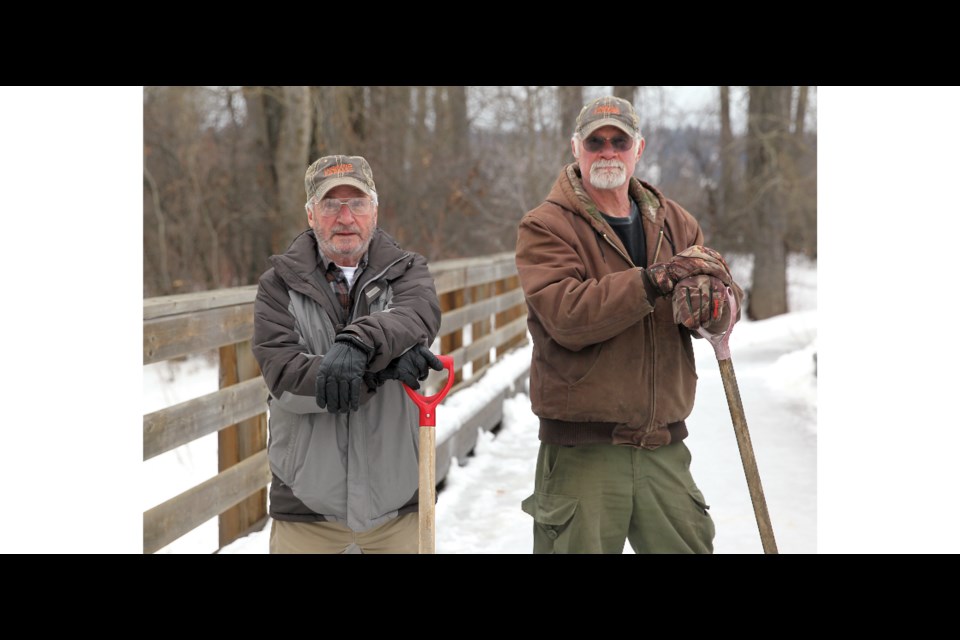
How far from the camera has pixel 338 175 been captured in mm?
2738

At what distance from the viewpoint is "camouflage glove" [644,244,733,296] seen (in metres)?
2.66

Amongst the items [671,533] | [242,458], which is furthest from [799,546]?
[242,458]

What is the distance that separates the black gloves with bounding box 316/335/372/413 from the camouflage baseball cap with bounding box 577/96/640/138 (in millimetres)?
1015

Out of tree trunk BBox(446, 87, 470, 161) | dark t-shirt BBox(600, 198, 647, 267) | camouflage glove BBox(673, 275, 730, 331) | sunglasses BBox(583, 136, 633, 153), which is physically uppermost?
tree trunk BBox(446, 87, 470, 161)

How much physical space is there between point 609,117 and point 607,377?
2.66 feet

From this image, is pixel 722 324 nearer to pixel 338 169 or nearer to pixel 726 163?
pixel 338 169

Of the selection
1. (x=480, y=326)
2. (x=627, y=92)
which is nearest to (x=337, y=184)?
(x=480, y=326)

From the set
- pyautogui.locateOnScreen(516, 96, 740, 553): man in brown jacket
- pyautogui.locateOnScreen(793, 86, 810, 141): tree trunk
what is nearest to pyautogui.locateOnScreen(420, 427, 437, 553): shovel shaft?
pyautogui.locateOnScreen(516, 96, 740, 553): man in brown jacket

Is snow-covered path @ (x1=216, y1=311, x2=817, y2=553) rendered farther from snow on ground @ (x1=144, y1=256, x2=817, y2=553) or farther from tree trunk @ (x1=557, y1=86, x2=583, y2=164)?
tree trunk @ (x1=557, y1=86, x2=583, y2=164)

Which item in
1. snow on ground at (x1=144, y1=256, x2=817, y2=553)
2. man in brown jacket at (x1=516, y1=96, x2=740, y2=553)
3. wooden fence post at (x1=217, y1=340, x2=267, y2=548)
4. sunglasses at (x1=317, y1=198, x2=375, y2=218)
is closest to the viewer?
sunglasses at (x1=317, y1=198, x2=375, y2=218)

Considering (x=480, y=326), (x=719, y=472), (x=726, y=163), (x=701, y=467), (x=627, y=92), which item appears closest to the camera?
(x=719, y=472)

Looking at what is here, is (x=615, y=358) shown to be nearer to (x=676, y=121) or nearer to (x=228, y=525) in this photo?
(x=228, y=525)

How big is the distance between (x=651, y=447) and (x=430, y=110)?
14.0 m

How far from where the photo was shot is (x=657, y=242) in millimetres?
2953
